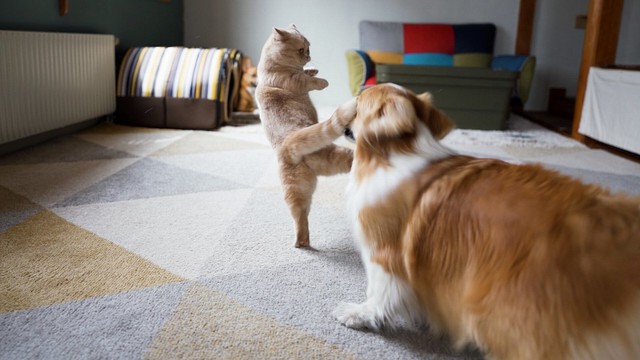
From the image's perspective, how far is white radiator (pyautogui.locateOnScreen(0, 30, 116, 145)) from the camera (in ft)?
7.38

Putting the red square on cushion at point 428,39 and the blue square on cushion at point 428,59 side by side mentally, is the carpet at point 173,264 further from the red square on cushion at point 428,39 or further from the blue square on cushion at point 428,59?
the red square on cushion at point 428,39

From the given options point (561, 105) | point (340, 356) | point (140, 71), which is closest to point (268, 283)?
point (340, 356)

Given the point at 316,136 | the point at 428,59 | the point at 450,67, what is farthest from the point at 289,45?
the point at 428,59

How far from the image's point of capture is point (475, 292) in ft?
2.73

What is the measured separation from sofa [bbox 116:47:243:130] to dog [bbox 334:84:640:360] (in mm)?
2303

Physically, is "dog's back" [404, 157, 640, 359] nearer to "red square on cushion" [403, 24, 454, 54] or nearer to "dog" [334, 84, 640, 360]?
"dog" [334, 84, 640, 360]

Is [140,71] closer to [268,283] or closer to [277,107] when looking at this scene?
[277,107]

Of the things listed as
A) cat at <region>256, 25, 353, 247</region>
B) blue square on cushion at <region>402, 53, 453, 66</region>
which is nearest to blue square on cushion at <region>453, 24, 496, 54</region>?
blue square on cushion at <region>402, 53, 453, 66</region>

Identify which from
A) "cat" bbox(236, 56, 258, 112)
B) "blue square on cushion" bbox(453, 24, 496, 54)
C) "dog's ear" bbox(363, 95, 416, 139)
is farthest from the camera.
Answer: "blue square on cushion" bbox(453, 24, 496, 54)

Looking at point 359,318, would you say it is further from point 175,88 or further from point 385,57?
point 385,57

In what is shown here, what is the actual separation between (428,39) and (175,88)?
2.40 m

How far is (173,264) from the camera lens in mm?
1357

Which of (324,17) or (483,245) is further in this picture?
(324,17)

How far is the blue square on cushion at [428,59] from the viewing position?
430cm
